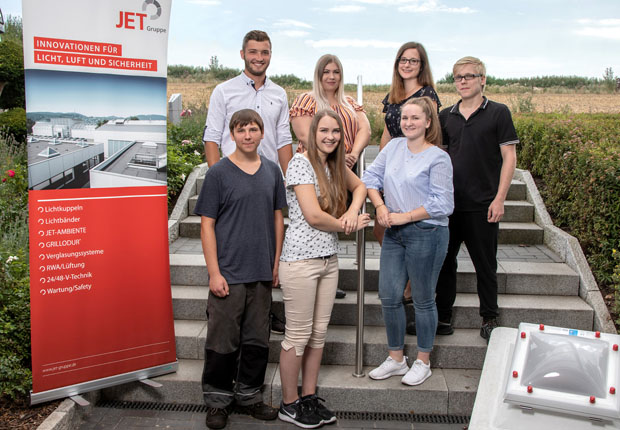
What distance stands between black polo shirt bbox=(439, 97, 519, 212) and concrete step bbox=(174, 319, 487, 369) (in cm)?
103

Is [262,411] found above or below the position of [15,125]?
below

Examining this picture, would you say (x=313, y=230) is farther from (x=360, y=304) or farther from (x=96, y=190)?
(x=96, y=190)

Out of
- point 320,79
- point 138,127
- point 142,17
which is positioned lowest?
point 138,127

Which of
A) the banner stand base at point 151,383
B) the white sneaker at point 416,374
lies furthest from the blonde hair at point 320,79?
the banner stand base at point 151,383

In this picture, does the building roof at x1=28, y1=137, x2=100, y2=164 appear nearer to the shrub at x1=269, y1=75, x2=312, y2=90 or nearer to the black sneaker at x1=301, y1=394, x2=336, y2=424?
the black sneaker at x1=301, y1=394, x2=336, y2=424

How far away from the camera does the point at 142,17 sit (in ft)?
11.8

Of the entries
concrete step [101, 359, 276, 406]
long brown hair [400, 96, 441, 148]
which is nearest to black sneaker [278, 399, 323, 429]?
concrete step [101, 359, 276, 406]

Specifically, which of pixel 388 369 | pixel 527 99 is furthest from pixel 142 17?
pixel 527 99

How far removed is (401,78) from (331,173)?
990 millimetres

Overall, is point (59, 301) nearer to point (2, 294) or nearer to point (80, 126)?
point (2, 294)

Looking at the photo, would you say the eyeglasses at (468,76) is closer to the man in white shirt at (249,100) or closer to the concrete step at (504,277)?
the man in white shirt at (249,100)

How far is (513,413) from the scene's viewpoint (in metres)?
2.08

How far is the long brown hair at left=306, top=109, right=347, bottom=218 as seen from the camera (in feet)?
10.6

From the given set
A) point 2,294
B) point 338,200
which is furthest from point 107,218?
point 338,200
